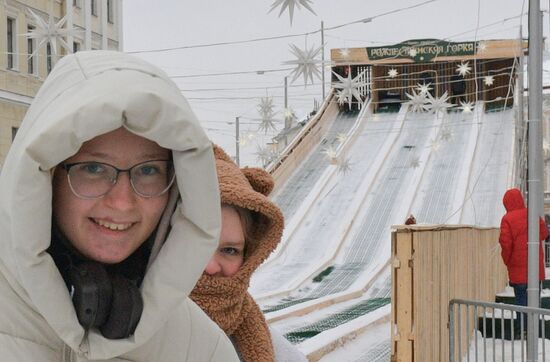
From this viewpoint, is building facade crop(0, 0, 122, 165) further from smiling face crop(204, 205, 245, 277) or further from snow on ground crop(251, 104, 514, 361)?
smiling face crop(204, 205, 245, 277)

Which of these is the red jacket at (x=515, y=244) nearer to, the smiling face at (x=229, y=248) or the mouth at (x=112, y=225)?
the smiling face at (x=229, y=248)

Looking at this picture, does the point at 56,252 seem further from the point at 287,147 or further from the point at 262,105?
the point at 287,147

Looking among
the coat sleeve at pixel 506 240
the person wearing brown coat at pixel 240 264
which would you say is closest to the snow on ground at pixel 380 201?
the coat sleeve at pixel 506 240

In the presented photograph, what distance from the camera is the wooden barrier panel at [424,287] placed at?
580 centimetres

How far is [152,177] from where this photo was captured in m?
1.45

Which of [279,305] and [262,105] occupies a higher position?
[262,105]

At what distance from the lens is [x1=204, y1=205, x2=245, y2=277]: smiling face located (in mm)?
2254

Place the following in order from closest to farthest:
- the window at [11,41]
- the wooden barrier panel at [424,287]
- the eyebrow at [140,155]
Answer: the eyebrow at [140,155] → the wooden barrier panel at [424,287] → the window at [11,41]

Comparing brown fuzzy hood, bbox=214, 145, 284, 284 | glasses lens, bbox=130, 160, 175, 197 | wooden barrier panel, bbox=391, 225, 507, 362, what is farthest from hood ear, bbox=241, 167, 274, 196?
wooden barrier panel, bbox=391, 225, 507, 362

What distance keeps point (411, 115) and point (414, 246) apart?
22.5 m

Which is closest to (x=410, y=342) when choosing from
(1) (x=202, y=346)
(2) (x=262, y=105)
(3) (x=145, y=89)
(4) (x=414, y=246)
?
(4) (x=414, y=246)

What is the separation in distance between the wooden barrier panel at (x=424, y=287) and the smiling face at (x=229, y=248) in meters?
3.58

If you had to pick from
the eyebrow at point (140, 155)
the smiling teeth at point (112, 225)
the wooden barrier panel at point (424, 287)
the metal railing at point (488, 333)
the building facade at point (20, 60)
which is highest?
the building facade at point (20, 60)

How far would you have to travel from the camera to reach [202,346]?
1566mm
